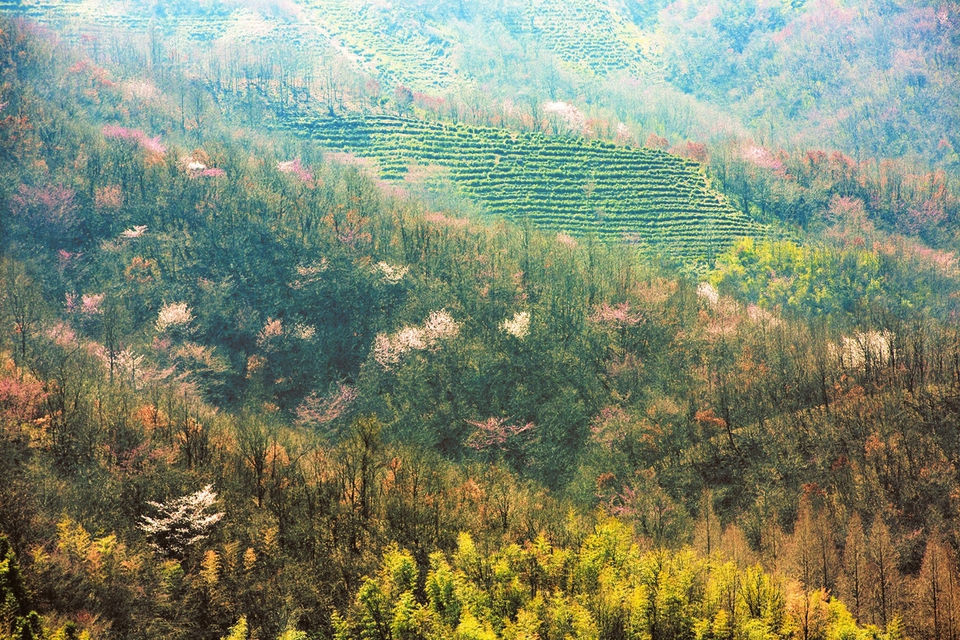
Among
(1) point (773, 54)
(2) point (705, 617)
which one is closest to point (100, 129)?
(2) point (705, 617)

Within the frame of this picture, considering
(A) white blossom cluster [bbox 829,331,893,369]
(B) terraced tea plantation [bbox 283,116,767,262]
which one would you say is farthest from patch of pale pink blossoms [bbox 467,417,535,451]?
(B) terraced tea plantation [bbox 283,116,767,262]

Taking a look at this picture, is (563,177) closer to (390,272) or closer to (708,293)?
(708,293)

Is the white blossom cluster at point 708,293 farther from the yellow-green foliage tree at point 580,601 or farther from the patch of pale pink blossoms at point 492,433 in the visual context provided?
the yellow-green foliage tree at point 580,601

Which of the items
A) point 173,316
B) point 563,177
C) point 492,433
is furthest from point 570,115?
point 173,316

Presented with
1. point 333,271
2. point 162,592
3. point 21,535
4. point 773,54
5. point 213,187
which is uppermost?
point 773,54

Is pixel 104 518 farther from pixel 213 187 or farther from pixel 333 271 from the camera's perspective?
pixel 213 187

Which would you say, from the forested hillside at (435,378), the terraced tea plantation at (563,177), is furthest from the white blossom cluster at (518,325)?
the terraced tea plantation at (563,177)
